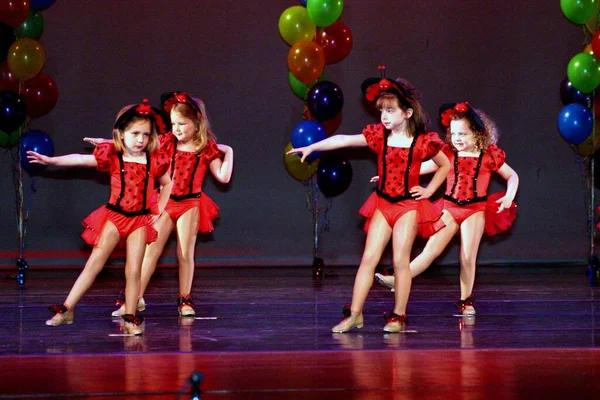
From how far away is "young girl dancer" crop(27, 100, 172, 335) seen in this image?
5.47 meters

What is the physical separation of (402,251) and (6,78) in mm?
4355

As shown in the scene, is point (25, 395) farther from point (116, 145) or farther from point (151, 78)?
point (151, 78)

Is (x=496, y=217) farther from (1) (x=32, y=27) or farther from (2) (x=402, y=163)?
(1) (x=32, y=27)

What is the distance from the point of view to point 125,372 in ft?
13.8

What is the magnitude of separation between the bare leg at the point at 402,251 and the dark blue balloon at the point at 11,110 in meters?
3.79

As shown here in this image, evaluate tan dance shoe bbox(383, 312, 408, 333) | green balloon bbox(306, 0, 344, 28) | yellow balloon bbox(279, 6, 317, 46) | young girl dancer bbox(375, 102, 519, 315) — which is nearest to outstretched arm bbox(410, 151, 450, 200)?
tan dance shoe bbox(383, 312, 408, 333)

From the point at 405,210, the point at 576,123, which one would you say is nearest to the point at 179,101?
the point at 405,210

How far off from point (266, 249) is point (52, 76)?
2.62 meters

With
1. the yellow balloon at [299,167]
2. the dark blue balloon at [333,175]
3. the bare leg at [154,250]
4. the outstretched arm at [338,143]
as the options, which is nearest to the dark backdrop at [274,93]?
the yellow balloon at [299,167]

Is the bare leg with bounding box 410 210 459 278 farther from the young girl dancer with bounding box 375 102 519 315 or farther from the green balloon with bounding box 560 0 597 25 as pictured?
the green balloon with bounding box 560 0 597 25

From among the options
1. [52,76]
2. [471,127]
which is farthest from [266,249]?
[471,127]

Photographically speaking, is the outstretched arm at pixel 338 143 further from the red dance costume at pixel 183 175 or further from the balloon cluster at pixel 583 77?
the balloon cluster at pixel 583 77

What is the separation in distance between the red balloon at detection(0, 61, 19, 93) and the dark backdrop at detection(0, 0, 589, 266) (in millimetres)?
1037

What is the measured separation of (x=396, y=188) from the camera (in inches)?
217
